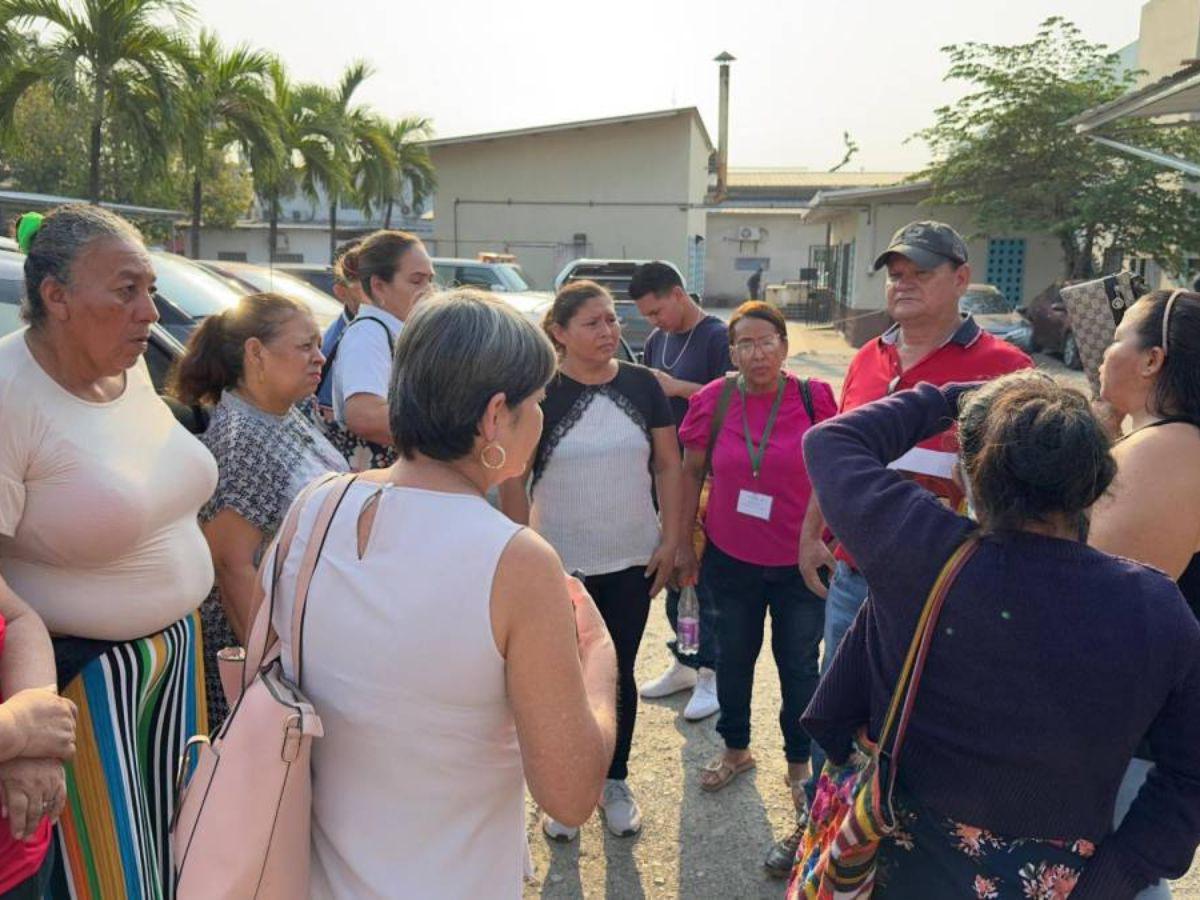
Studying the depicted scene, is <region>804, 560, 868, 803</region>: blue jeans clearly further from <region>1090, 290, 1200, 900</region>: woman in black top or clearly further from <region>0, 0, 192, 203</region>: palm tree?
<region>0, 0, 192, 203</region>: palm tree

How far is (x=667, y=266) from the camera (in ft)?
16.3

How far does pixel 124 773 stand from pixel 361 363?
1.61 m

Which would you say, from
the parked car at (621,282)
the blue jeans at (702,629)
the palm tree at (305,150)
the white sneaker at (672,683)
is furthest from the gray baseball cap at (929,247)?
the palm tree at (305,150)

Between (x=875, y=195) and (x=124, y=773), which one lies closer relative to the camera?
(x=124, y=773)

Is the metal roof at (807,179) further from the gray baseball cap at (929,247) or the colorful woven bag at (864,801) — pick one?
the colorful woven bag at (864,801)

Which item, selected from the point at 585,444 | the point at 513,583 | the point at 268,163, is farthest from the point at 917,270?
the point at 268,163

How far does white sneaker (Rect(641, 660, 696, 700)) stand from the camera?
4770 mm

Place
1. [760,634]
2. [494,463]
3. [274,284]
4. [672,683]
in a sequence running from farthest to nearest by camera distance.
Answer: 1. [274,284]
2. [672,683]
3. [760,634]
4. [494,463]

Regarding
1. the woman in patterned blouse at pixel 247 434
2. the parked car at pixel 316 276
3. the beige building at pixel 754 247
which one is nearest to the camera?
the woman in patterned blouse at pixel 247 434

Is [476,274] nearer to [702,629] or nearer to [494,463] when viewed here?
[702,629]

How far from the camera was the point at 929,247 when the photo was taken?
3.11 metres

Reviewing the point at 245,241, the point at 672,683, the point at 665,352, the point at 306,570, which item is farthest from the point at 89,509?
the point at 245,241

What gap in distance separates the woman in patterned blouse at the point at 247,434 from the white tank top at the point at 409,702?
1202 mm

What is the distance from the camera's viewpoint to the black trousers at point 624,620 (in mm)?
3604
